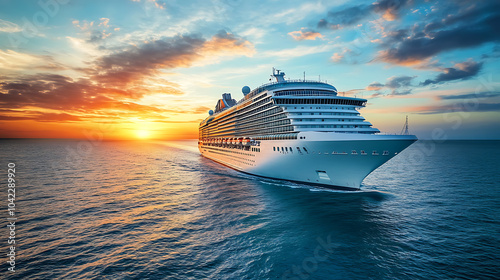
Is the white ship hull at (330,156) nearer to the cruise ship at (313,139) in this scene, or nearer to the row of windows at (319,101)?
the cruise ship at (313,139)

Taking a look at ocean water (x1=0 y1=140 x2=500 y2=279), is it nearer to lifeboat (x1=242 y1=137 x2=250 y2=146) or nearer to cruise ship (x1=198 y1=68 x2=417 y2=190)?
cruise ship (x1=198 y1=68 x2=417 y2=190)

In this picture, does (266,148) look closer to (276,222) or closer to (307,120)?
(307,120)

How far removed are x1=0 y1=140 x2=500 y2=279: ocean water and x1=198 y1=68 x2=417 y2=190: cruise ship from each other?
3.58 metres

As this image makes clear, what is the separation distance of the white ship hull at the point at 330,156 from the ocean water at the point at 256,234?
2.47 meters

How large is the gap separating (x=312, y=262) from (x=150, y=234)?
13.9 m

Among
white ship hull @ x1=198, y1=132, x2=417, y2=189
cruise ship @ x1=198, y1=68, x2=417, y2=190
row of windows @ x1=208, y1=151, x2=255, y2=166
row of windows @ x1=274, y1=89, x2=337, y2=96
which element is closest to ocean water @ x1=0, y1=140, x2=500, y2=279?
white ship hull @ x1=198, y1=132, x2=417, y2=189

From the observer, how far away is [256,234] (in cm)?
1941

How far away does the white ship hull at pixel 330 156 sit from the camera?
27031mm

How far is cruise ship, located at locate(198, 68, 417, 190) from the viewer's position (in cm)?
2759

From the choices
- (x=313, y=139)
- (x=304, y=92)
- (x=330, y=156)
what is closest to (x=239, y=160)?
(x=304, y=92)

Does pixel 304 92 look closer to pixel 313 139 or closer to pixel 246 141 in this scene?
pixel 313 139

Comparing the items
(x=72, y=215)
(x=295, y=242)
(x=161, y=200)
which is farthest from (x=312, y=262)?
(x=72, y=215)

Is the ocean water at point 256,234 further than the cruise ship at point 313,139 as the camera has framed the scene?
No

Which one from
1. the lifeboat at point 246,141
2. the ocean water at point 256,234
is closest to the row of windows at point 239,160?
the lifeboat at point 246,141
